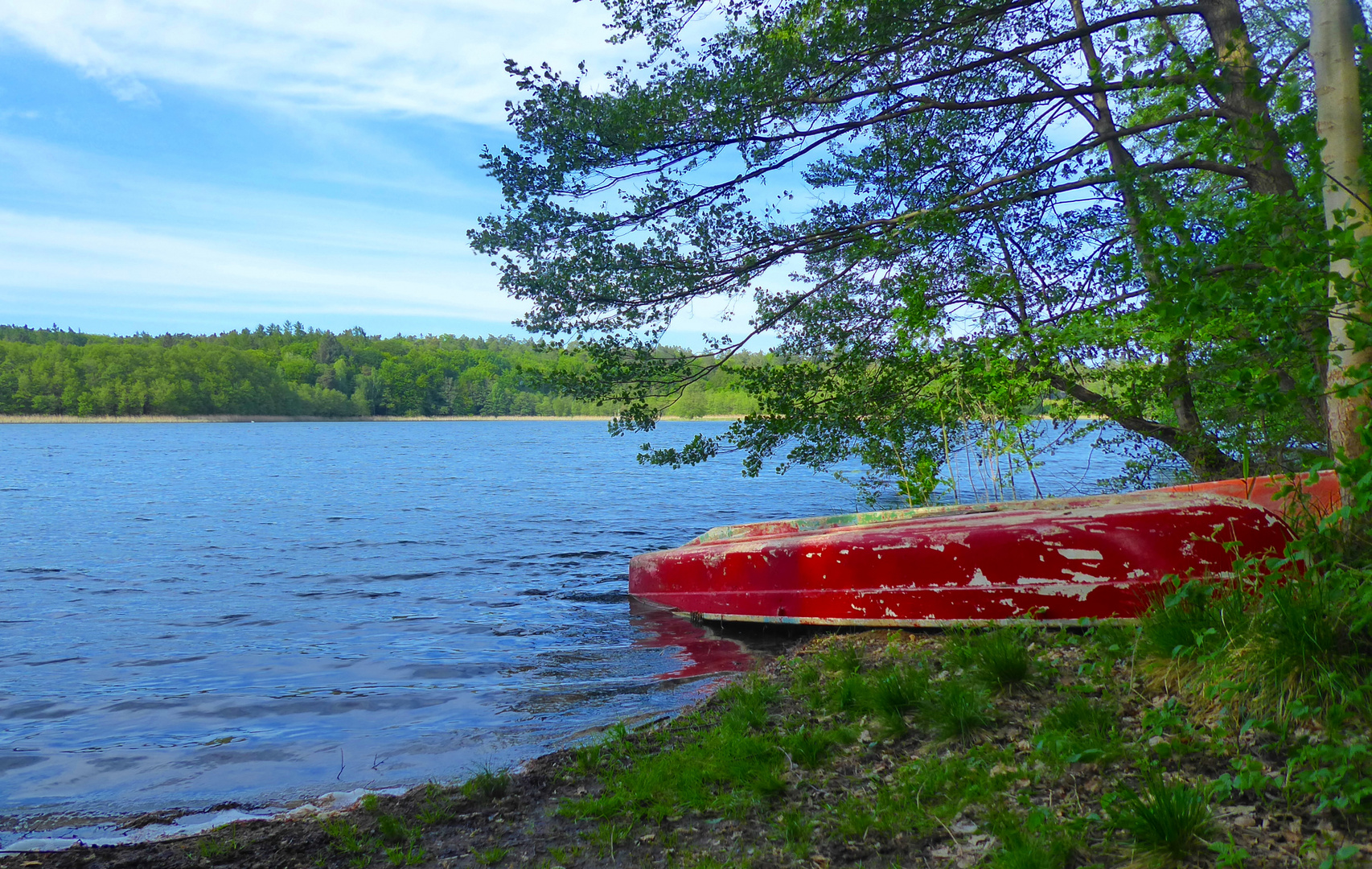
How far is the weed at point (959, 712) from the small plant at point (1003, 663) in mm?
147

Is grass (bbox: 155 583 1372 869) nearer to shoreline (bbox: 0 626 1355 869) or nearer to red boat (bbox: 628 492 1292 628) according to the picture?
shoreline (bbox: 0 626 1355 869)

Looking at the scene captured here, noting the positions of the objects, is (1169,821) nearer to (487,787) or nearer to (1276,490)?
(1276,490)

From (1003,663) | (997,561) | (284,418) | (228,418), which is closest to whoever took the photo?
(1003,663)

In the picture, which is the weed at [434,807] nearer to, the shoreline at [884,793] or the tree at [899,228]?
the shoreline at [884,793]

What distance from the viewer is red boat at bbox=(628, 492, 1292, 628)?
5.20m

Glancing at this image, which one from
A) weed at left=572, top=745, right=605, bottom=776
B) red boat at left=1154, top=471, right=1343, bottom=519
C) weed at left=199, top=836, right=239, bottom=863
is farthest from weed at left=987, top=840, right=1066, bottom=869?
weed at left=199, top=836, right=239, bottom=863

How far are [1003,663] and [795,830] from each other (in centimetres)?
152

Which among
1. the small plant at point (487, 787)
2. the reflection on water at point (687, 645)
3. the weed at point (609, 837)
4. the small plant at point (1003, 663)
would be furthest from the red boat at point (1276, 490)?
the small plant at point (487, 787)

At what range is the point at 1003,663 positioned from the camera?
4.19 metres

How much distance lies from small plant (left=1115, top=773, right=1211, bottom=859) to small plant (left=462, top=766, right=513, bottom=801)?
9.27 ft

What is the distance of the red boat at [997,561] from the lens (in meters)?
5.20

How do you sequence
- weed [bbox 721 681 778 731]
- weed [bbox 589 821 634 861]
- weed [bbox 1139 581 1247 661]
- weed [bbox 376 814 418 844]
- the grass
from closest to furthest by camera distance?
the grass
weed [bbox 589 821 634 861]
weed [bbox 1139 581 1247 661]
weed [bbox 376 814 418 844]
weed [bbox 721 681 778 731]

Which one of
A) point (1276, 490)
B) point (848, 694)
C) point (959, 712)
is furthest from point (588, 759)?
point (1276, 490)

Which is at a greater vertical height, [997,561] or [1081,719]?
[997,561]
